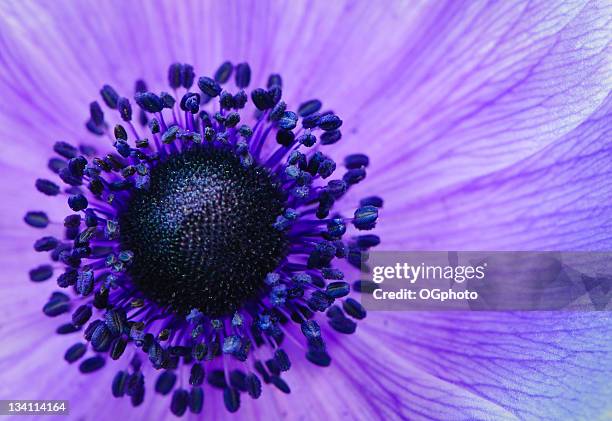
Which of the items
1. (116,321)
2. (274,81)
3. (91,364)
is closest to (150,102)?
(274,81)

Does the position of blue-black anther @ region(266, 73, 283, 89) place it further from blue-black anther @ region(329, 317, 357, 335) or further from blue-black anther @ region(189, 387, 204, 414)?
blue-black anther @ region(189, 387, 204, 414)

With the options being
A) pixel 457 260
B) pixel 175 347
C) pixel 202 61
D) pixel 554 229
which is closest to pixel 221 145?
pixel 202 61

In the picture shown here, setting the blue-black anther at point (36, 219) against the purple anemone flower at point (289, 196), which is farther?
the blue-black anther at point (36, 219)

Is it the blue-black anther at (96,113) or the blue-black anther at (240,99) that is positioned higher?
the blue-black anther at (240,99)

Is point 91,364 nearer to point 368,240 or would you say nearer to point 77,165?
point 77,165

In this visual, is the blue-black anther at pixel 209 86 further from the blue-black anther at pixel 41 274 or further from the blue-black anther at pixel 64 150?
the blue-black anther at pixel 41 274

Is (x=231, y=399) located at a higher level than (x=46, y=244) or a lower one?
lower

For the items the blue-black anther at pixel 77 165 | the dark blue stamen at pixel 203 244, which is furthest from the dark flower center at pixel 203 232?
the blue-black anther at pixel 77 165
